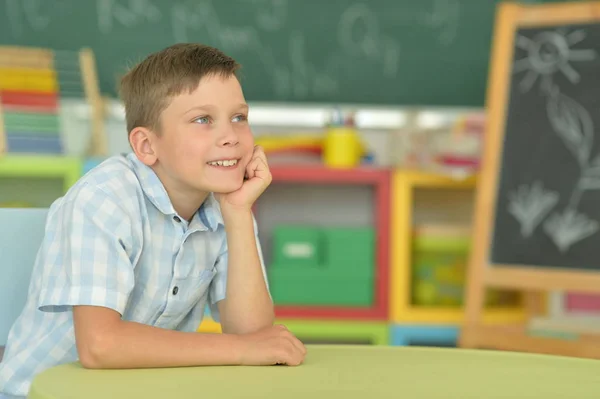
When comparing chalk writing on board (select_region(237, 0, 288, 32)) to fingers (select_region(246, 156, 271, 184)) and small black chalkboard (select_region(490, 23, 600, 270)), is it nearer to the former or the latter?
small black chalkboard (select_region(490, 23, 600, 270))

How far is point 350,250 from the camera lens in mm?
3193

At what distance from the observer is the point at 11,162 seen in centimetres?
305

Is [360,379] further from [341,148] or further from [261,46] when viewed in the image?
[261,46]

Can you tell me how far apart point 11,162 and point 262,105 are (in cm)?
101

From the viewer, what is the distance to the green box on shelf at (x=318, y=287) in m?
3.17

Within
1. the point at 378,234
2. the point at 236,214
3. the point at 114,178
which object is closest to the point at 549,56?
the point at 378,234

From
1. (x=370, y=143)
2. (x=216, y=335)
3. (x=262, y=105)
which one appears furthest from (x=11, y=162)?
(x=216, y=335)

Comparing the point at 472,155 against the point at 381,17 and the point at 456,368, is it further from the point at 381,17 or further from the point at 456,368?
the point at 456,368

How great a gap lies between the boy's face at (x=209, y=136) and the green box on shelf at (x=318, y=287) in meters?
1.85

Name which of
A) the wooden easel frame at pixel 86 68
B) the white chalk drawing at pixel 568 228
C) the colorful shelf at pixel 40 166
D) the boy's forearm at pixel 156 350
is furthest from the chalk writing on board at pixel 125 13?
the boy's forearm at pixel 156 350

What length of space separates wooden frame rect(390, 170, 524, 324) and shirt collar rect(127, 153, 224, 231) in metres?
1.78

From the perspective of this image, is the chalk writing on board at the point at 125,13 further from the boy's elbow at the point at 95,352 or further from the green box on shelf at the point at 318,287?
the boy's elbow at the point at 95,352

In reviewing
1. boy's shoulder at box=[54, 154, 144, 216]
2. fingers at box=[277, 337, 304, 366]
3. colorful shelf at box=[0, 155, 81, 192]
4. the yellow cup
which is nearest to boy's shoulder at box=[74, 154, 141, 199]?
boy's shoulder at box=[54, 154, 144, 216]

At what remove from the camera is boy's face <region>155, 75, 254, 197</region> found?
1.28 metres
